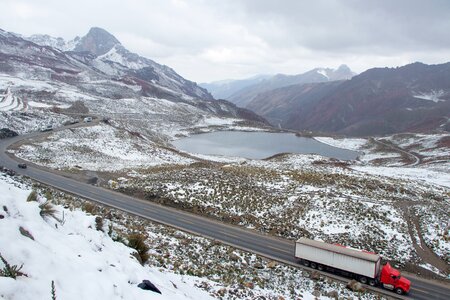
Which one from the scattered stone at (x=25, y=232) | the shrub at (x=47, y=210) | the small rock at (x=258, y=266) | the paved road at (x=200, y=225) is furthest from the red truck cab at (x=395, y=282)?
the scattered stone at (x=25, y=232)

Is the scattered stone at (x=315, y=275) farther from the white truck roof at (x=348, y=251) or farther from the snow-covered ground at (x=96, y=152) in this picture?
the snow-covered ground at (x=96, y=152)

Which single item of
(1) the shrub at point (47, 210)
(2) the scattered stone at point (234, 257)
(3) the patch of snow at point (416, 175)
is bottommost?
(2) the scattered stone at point (234, 257)

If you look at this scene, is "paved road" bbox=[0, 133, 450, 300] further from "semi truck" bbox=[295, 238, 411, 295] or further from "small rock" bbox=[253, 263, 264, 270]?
"small rock" bbox=[253, 263, 264, 270]

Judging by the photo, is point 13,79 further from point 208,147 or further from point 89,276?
point 89,276

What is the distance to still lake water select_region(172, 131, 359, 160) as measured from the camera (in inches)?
4277

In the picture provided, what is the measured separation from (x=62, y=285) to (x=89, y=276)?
1.10 metres

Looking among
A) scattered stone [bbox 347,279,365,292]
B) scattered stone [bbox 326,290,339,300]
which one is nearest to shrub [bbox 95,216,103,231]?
scattered stone [bbox 326,290,339,300]

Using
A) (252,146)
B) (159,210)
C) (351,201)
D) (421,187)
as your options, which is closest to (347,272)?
(351,201)

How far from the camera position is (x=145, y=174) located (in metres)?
53.2

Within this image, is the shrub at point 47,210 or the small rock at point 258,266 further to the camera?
the small rock at point 258,266

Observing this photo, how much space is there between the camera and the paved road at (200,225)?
29031 millimetres

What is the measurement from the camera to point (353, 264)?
91.4ft

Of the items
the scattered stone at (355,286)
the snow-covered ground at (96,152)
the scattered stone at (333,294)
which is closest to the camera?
the scattered stone at (333,294)

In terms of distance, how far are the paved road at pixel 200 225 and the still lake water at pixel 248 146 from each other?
59151 millimetres
